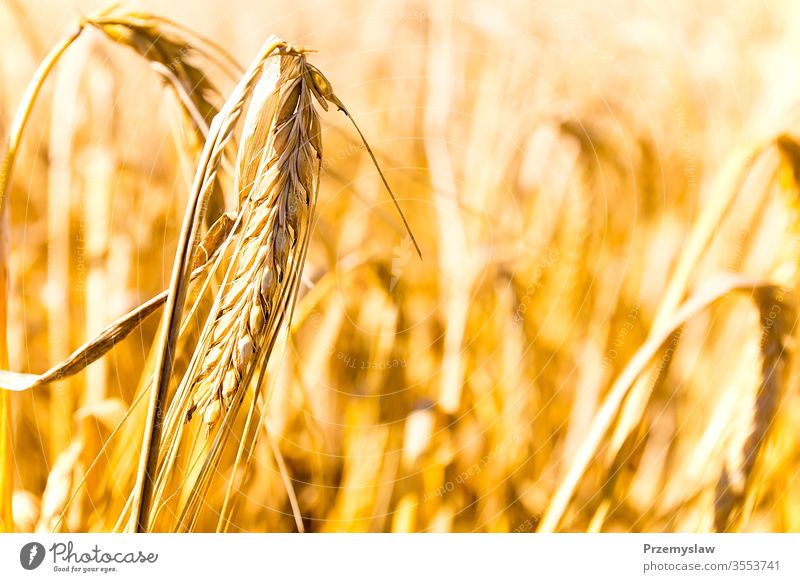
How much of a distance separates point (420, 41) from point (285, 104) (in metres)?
0.33

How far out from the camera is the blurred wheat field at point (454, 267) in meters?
0.48

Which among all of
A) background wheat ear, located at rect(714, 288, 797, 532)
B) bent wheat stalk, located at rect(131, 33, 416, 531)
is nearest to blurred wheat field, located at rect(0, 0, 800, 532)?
background wheat ear, located at rect(714, 288, 797, 532)

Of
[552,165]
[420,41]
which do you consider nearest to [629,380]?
[552,165]

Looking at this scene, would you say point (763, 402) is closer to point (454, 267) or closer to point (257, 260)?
point (454, 267)
